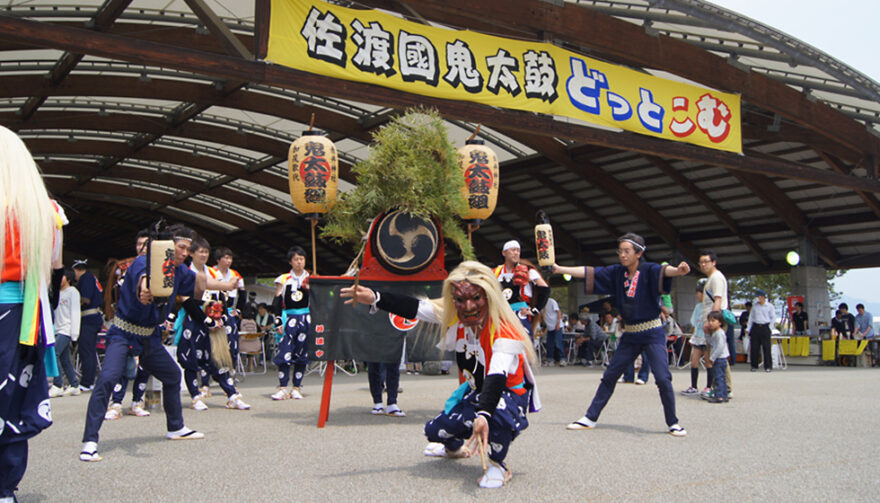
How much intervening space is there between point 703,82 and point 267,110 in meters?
9.46

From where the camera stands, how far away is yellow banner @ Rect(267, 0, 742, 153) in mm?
9266

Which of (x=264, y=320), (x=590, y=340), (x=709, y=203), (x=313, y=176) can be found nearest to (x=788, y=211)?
(x=709, y=203)

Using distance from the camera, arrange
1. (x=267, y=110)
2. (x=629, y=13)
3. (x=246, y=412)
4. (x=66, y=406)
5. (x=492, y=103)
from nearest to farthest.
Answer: (x=246, y=412) → (x=66, y=406) → (x=492, y=103) → (x=629, y=13) → (x=267, y=110)

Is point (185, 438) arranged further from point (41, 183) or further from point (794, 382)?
point (794, 382)

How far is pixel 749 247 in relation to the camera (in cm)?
2183

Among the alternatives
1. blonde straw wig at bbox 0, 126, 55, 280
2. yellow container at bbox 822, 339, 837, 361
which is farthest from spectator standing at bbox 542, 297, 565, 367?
blonde straw wig at bbox 0, 126, 55, 280

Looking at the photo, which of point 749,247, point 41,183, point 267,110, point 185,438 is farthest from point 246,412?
point 749,247

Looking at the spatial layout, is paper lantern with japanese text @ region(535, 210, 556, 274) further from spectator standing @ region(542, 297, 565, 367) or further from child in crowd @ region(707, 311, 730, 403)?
spectator standing @ region(542, 297, 565, 367)

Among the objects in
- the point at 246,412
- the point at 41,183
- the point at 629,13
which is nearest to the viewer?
the point at 41,183

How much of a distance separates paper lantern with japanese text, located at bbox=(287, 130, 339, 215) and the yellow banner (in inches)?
98.4

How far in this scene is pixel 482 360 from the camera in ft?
13.8

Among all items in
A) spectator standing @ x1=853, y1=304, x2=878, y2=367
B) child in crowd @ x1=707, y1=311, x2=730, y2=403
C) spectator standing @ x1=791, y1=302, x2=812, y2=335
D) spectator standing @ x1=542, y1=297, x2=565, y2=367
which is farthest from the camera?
spectator standing @ x1=791, y1=302, x2=812, y2=335

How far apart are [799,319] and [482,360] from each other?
18.1 metres

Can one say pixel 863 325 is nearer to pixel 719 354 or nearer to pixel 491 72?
pixel 719 354
